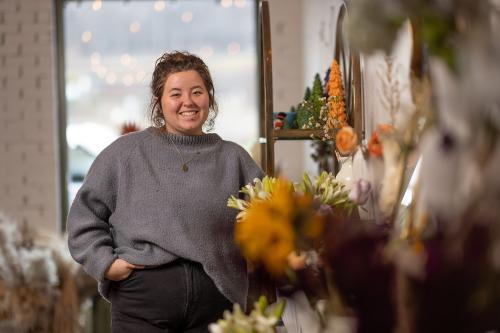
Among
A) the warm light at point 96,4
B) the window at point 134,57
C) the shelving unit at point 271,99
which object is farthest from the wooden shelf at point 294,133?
the warm light at point 96,4

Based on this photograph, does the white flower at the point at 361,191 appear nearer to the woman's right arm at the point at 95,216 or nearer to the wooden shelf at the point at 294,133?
the woman's right arm at the point at 95,216

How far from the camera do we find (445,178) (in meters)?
0.59

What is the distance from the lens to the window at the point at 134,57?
5.24 meters

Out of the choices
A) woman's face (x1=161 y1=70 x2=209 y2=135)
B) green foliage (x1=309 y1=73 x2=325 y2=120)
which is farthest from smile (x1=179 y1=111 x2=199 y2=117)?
green foliage (x1=309 y1=73 x2=325 y2=120)

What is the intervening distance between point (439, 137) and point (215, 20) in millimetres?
4891

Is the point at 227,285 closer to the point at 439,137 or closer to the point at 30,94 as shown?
the point at 439,137

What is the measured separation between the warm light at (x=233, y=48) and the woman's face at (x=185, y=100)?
11.1ft

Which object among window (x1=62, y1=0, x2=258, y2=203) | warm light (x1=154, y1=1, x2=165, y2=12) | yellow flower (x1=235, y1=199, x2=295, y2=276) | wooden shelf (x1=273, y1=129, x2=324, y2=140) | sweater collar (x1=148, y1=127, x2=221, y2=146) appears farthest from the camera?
warm light (x1=154, y1=1, x2=165, y2=12)

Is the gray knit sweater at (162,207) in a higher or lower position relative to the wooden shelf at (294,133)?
lower

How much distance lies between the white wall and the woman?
3227 millimetres

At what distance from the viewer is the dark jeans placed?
188cm

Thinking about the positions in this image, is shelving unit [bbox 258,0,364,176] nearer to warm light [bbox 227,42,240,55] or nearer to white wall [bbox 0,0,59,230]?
warm light [bbox 227,42,240,55]

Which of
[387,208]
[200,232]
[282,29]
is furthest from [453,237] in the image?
[282,29]

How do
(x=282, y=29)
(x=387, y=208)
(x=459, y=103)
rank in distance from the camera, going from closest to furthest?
(x=459, y=103)
(x=387, y=208)
(x=282, y=29)
